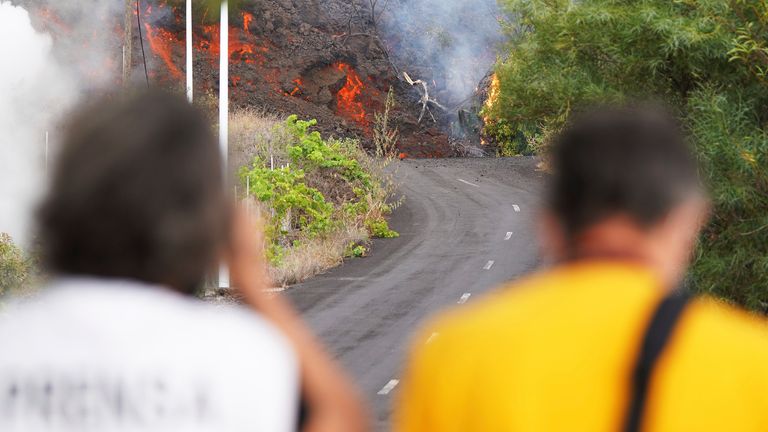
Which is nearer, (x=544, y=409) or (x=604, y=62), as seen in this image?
(x=544, y=409)

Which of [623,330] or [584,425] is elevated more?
[623,330]

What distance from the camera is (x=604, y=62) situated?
50.7 ft

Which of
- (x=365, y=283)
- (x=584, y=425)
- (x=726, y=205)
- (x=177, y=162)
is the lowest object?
(x=365, y=283)

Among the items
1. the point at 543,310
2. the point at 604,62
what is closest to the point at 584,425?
the point at 543,310

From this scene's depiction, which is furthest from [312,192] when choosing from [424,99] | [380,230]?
[424,99]

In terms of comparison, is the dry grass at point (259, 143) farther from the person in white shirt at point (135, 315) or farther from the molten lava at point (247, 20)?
the person in white shirt at point (135, 315)

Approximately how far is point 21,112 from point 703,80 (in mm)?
27359

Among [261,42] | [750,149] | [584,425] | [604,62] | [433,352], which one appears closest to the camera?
[584,425]

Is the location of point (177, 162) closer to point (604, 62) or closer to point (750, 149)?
point (750, 149)

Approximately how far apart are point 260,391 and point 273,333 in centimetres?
12

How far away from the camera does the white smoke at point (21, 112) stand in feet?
108

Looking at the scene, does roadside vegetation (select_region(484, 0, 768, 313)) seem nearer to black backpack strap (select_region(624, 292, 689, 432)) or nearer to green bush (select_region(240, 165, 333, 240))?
black backpack strap (select_region(624, 292, 689, 432))

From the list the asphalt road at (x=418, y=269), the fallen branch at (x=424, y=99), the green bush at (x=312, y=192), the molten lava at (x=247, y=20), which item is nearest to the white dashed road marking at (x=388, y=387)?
the asphalt road at (x=418, y=269)

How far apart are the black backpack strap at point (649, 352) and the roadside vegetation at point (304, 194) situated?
1002 inches
